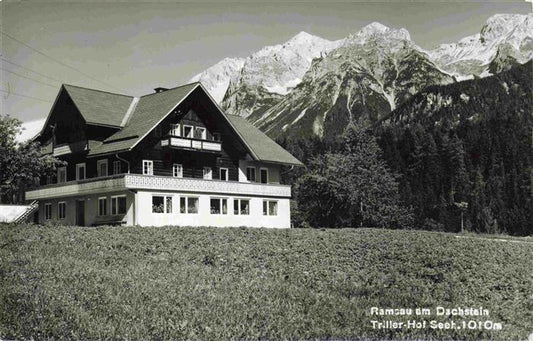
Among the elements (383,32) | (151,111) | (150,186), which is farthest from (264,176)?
(383,32)

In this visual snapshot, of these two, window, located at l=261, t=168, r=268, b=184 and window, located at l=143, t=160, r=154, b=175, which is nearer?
window, located at l=143, t=160, r=154, b=175

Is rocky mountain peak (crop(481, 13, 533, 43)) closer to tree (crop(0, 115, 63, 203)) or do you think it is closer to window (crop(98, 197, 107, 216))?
window (crop(98, 197, 107, 216))

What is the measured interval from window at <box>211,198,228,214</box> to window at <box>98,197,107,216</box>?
7.18 m

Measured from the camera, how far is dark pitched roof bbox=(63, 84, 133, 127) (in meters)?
39.9

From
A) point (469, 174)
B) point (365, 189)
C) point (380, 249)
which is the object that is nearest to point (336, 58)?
point (469, 174)

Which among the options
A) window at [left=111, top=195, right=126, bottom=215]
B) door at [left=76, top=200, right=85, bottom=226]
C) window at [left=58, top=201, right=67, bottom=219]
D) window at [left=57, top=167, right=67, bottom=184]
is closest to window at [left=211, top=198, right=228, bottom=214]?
window at [left=111, top=195, right=126, bottom=215]

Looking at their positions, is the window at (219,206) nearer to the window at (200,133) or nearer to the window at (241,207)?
the window at (241,207)

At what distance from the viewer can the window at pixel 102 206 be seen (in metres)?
40.3

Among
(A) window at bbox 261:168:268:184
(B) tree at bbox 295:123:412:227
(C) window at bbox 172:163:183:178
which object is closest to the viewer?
(C) window at bbox 172:163:183:178

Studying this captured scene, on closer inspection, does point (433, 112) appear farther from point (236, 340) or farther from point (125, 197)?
point (236, 340)

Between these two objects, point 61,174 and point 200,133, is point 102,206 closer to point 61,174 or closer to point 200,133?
point 61,174

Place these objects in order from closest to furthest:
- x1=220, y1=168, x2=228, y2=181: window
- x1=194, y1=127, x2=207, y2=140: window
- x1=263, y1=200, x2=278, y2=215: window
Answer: x1=194, y1=127, x2=207, y2=140: window < x1=220, y1=168, x2=228, y2=181: window < x1=263, y1=200, x2=278, y2=215: window

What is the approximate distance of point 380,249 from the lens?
2320cm

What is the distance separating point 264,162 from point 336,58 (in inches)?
4843
